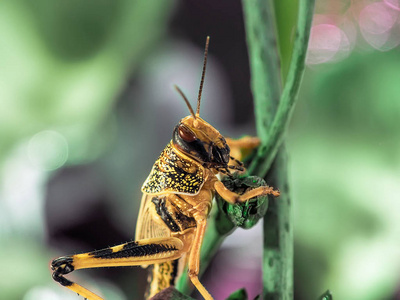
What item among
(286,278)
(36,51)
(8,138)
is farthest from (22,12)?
(286,278)

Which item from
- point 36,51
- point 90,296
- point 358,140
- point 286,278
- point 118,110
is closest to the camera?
point 286,278

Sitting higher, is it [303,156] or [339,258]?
[303,156]

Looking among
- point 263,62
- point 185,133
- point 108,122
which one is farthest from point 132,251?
point 108,122

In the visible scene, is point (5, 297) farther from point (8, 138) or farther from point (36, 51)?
point (36, 51)

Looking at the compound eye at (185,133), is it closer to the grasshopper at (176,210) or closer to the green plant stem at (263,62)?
the grasshopper at (176,210)

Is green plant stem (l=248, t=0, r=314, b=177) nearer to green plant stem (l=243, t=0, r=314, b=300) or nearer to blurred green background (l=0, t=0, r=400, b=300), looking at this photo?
green plant stem (l=243, t=0, r=314, b=300)

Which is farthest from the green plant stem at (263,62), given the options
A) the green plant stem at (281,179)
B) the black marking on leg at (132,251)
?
the black marking on leg at (132,251)

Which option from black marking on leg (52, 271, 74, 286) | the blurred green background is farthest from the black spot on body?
the blurred green background
